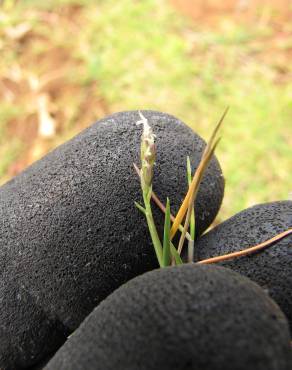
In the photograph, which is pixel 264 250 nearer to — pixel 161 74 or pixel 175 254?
pixel 175 254

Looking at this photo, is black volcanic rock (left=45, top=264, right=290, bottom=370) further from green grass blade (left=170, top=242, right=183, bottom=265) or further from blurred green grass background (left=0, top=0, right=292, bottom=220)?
blurred green grass background (left=0, top=0, right=292, bottom=220)

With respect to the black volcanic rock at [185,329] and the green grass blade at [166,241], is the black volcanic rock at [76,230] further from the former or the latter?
the black volcanic rock at [185,329]

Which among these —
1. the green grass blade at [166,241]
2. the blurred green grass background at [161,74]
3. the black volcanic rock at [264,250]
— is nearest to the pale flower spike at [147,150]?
the green grass blade at [166,241]

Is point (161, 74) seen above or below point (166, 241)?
below

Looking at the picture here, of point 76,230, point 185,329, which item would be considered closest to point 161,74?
point 76,230

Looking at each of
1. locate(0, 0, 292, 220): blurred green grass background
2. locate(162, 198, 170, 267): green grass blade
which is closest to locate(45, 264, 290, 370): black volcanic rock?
locate(162, 198, 170, 267): green grass blade

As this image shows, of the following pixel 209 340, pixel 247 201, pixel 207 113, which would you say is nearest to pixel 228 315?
pixel 209 340

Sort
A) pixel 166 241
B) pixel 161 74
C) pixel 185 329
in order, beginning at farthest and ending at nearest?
pixel 161 74 → pixel 166 241 → pixel 185 329
